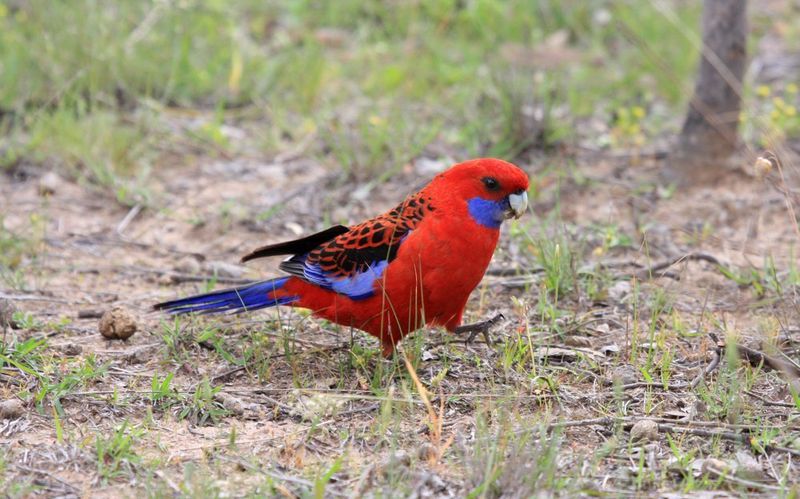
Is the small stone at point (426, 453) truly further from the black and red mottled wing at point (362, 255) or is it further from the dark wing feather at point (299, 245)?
the dark wing feather at point (299, 245)

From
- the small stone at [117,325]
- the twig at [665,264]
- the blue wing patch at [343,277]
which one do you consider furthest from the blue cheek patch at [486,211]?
the small stone at [117,325]

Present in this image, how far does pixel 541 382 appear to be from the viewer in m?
3.46

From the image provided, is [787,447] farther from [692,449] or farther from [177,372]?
[177,372]

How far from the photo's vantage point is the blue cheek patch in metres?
3.49

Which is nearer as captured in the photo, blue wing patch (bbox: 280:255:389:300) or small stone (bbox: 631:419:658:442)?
small stone (bbox: 631:419:658:442)

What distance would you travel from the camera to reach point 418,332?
3695 mm

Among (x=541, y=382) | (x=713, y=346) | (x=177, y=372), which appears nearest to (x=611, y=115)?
(x=713, y=346)

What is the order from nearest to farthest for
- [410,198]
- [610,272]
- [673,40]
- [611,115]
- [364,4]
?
1. [410,198]
2. [610,272]
3. [611,115]
4. [673,40]
5. [364,4]

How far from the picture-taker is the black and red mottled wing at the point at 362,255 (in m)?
3.56

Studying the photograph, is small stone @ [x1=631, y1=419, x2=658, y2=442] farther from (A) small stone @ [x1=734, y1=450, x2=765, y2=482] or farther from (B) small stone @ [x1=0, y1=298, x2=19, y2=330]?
(B) small stone @ [x1=0, y1=298, x2=19, y2=330]

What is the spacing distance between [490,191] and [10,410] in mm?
1753

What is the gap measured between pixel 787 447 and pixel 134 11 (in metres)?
5.22

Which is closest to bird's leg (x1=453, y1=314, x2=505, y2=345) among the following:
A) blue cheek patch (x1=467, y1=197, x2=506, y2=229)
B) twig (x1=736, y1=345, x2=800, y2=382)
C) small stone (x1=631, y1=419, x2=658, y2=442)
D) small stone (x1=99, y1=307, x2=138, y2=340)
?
blue cheek patch (x1=467, y1=197, x2=506, y2=229)

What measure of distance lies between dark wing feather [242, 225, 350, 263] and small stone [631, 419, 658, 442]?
4.44ft
